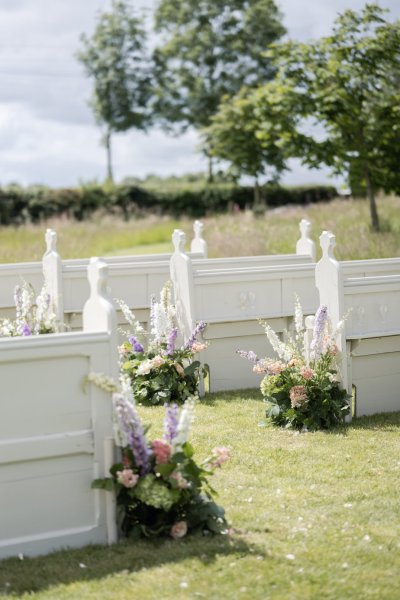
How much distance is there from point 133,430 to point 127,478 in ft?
0.73

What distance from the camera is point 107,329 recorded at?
161 inches

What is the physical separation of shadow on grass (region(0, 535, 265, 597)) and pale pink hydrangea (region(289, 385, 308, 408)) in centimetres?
211

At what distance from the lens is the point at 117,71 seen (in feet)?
130

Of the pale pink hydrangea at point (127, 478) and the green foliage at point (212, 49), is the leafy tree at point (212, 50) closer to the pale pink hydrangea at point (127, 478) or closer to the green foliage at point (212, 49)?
the green foliage at point (212, 49)

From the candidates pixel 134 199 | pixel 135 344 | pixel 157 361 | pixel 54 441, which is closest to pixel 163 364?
pixel 157 361

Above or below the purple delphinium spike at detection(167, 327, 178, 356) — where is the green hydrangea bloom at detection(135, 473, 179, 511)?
below

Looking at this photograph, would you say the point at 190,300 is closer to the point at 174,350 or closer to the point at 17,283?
the point at 174,350

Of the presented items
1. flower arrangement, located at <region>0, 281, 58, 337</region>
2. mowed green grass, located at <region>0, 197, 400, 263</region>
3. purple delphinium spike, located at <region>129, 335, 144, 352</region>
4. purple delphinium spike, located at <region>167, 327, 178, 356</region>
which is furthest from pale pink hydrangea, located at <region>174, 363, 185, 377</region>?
mowed green grass, located at <region>0, 197, 400, 263</region>

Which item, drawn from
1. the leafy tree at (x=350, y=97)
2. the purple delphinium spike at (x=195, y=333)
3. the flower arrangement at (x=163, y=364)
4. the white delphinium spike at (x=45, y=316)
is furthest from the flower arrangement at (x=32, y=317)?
the leafy tree at (x=350, y=97)

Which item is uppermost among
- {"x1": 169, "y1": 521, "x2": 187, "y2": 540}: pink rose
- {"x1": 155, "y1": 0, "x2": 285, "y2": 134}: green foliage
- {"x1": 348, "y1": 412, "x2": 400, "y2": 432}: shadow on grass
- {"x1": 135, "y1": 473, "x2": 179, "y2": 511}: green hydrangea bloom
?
{"x1": 155, "y1": 0, "x2": 285, "y2": 134}: green foliage

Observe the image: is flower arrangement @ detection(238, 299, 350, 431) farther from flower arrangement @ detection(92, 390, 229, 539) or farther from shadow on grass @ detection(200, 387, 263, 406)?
flower arrangement @ detection(92, 390, 229, 539)

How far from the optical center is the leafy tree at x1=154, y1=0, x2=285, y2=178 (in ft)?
119

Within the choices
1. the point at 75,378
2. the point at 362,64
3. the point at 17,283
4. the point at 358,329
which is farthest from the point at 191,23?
the point at 75,378

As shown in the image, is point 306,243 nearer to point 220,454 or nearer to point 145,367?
point 145,367
